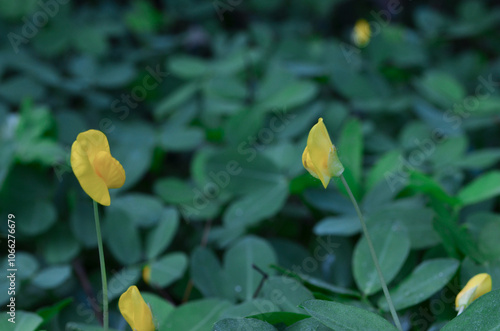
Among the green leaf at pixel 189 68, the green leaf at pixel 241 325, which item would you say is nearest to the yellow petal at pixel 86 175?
the green leaf at pixel 241 325

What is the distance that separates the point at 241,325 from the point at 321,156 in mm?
176

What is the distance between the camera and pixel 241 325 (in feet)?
1.41

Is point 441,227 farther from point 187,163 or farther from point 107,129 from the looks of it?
point 107,129

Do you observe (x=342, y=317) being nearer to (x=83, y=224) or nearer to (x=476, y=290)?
(x=476, y=290)

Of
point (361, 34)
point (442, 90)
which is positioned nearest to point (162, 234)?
point (442, 90)

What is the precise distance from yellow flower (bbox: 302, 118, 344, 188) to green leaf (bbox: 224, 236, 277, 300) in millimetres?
241

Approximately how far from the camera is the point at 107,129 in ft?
4.06

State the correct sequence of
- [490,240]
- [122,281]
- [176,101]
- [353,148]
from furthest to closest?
[176,101] → [353,148] → [122,281] → [490,240]

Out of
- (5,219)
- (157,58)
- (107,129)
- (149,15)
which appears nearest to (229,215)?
(5,219)

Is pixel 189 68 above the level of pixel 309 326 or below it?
above

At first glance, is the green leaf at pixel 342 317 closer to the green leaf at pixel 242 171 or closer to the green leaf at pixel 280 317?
the green leaf at pixel 280 317

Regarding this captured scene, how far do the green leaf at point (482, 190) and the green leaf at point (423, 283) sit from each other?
0.19 meters

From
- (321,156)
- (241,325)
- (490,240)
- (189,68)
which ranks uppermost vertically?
(189,68)

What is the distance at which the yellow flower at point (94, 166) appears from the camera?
43cm
